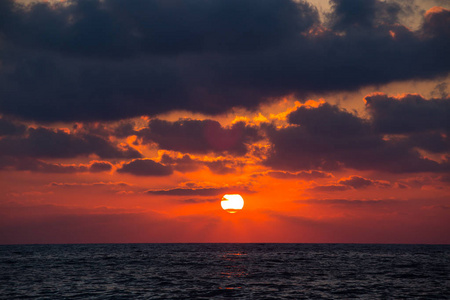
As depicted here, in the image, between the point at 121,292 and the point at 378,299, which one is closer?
the point at 378,299

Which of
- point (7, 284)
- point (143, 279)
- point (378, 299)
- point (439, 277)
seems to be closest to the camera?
point (378, 299)

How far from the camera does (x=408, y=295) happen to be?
4900 centimetres

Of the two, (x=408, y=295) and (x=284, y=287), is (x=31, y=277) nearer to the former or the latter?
(x=284, y=287)

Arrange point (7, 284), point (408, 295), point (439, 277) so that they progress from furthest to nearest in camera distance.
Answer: point (439, 277), point (7, 284), point (408, 295)

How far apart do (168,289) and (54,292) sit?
12.9m

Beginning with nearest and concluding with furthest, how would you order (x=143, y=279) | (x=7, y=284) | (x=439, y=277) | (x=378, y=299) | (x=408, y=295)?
(x=378, y=299), (x=408, y=295), (x=7, y=284), (x=143, y=279), (x=439, y=277)

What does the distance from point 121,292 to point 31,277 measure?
24937 millimetres

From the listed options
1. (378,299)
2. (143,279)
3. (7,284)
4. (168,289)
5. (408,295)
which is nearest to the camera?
(378,299)

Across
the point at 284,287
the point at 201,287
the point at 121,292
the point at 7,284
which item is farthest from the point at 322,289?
the point at 7,284

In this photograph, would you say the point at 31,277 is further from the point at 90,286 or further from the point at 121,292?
the point at 121,292

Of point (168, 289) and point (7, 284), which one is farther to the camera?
point (7, 284)

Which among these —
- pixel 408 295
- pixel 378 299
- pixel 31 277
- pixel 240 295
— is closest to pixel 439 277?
pixel 408 295

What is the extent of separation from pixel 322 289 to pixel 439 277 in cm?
2776

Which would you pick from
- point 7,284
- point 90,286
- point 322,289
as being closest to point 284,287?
point 322,289
